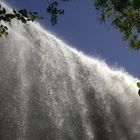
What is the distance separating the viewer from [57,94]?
20.5 m

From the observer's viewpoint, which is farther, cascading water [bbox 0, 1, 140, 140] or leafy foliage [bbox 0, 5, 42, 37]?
cascading water [bbox 0, 1, 140, 140]

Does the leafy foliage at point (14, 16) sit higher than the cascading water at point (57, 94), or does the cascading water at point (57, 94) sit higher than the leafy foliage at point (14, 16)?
the cascading water at point (57, 94)

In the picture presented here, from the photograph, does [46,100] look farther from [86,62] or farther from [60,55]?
[86,62]

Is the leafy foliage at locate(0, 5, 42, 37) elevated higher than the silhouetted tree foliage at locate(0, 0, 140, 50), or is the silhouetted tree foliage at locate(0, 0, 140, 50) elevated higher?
the silhouetted tree foliage at locate(0, 0, 140, 50)

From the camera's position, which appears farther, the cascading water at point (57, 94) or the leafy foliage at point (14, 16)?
the cascading water at point (57, 94)

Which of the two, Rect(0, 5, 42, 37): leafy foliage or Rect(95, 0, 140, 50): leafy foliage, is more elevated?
Rect(95, 0, 140, 50): leafy foliage

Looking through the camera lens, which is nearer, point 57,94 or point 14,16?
point 14,16

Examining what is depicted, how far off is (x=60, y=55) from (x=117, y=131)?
5406 mm

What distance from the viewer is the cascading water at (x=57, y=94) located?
700 inches

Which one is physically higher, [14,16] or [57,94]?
[57,94]

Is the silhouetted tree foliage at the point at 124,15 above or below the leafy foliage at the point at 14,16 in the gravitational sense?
above

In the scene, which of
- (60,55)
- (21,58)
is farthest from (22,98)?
(60,55)

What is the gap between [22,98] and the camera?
714 inches

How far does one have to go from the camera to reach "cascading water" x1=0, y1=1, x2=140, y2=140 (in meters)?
17.8
